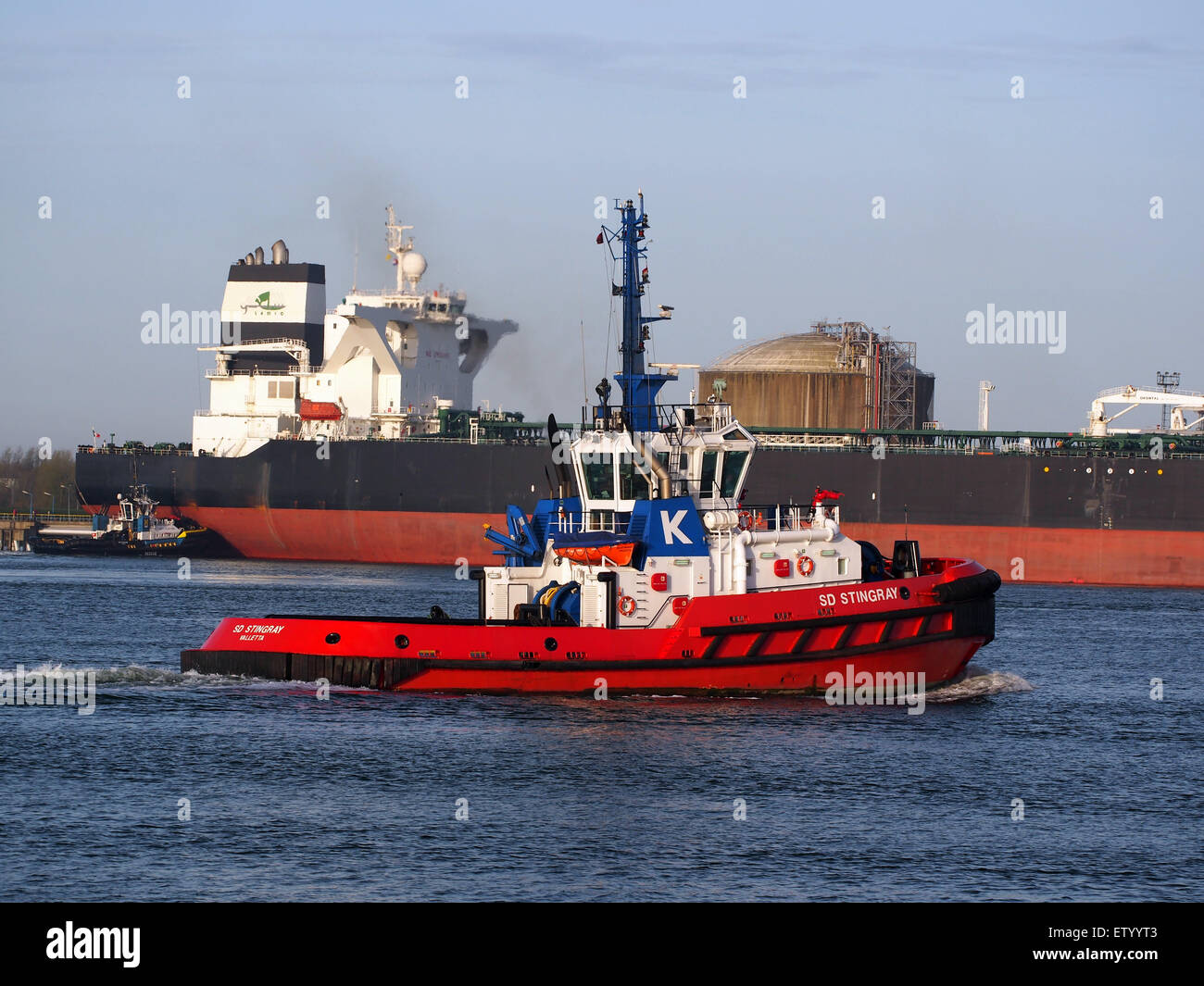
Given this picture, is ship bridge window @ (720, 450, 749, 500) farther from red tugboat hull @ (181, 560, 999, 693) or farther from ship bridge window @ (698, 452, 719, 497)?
red tugboat hull @ (181, 560, 999, 693)

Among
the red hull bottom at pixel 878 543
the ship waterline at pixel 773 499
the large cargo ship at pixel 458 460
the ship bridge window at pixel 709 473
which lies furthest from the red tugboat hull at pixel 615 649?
the ship waterline at pixel 773 499

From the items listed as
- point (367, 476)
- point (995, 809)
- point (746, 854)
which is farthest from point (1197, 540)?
point (746, 854)

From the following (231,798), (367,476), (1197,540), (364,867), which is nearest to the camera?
(364,867)

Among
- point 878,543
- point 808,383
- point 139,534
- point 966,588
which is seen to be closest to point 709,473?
point 966,588

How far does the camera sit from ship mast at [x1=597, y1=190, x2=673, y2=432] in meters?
22.4

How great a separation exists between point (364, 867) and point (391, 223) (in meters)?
48.8

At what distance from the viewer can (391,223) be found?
193ft

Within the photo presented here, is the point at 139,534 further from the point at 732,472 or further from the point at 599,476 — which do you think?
the point at 732,472

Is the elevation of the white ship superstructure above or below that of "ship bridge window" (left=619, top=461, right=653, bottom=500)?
above

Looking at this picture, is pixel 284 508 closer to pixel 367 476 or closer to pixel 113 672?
pixel 367 476

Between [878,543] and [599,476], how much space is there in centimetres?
2925

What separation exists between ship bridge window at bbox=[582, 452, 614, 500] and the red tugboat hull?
235 centimetres

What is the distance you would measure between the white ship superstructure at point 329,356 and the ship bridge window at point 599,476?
122 feet

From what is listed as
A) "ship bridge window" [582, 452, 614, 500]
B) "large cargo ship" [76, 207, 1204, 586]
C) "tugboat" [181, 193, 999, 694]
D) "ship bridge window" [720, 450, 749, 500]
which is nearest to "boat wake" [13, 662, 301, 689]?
"tugboat" [181, 193, 999, 694]
